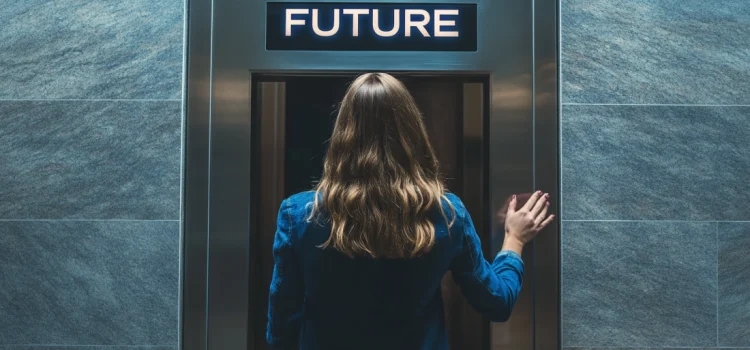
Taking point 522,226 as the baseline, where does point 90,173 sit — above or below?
above

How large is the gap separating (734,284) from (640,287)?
1.26ft

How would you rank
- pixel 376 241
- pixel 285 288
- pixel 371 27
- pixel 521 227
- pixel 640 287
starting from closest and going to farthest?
pixel 376 241
pixel 285 288
pixel 521 227
pixel 640 287
pixel 371 27

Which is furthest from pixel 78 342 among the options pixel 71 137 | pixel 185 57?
pixel 185 57

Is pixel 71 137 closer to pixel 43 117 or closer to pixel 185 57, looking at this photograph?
pixel 43 117

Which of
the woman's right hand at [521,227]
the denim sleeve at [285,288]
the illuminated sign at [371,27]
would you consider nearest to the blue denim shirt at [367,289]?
the denim sleeve at [285,288]

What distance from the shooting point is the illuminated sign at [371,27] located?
2748 millimetres

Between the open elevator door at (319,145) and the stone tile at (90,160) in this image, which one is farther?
the open elevator door at (319,145)

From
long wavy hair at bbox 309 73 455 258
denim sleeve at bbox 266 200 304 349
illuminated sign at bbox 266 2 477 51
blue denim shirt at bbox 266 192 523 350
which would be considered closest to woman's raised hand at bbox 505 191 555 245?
blue denim shirt at bbox 266 192 523 350

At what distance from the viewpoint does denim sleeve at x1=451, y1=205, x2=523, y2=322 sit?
1.71 m

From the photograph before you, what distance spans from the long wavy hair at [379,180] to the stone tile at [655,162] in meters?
1.18

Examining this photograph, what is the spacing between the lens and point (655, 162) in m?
2.64

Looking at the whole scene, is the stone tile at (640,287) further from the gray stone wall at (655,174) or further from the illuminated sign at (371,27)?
the illuminated sign at (371,27)

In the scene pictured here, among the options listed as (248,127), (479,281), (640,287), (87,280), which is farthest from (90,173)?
(640,287)

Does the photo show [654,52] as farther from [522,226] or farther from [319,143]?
→ [319,143]
